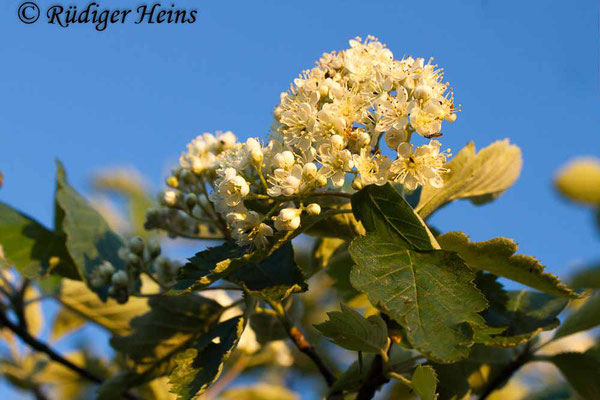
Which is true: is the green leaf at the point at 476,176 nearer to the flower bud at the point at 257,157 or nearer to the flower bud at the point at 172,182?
the flower bud at the point at 257,157

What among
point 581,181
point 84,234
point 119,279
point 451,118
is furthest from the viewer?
point 581,181

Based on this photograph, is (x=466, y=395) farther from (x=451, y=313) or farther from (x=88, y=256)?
(x=88, y=256)

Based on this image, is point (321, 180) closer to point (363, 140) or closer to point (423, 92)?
point (363, 140)

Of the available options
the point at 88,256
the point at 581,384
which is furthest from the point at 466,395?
the point at 88,256

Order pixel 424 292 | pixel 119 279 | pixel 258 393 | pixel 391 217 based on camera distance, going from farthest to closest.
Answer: pixel 258 393, pixel 119 279, pixel 391 217, pixel 424 292

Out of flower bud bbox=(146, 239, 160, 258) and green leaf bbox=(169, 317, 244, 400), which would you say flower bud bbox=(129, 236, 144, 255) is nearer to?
flower bud bbox=(146, 239, 160, 258)

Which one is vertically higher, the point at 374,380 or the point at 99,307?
the point at 99,307

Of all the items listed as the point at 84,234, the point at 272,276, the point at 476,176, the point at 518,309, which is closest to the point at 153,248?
the point at 84,234

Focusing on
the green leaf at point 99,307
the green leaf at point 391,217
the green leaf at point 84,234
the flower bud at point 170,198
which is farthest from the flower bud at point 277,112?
the green leaf at point 99,307
